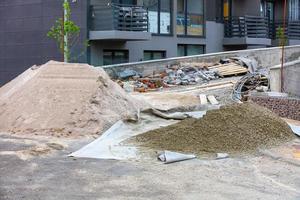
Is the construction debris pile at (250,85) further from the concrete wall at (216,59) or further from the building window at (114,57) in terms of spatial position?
the building window at (114,57)

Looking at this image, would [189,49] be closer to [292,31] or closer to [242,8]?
[242,8]

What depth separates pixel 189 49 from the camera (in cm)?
3194

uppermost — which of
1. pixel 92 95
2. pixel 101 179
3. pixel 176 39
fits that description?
pixel 176 39

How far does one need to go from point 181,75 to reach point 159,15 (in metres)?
5.80

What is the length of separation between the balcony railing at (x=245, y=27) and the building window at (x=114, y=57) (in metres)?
9.26

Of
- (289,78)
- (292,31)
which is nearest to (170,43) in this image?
(292,31)

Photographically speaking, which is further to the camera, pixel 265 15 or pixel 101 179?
pixel 265 15

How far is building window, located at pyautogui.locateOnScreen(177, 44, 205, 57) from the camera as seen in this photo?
31212mm

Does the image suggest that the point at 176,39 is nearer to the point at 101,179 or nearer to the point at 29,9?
the point at 29,9

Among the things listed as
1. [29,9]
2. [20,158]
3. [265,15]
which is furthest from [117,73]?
[265,15]

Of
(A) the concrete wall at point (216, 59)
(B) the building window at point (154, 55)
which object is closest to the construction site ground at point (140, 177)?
(A) the concrete wall at point (216, 59)

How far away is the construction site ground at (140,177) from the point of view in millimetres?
7641

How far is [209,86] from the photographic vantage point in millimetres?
22609

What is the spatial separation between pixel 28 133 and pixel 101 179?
4.28 meters
